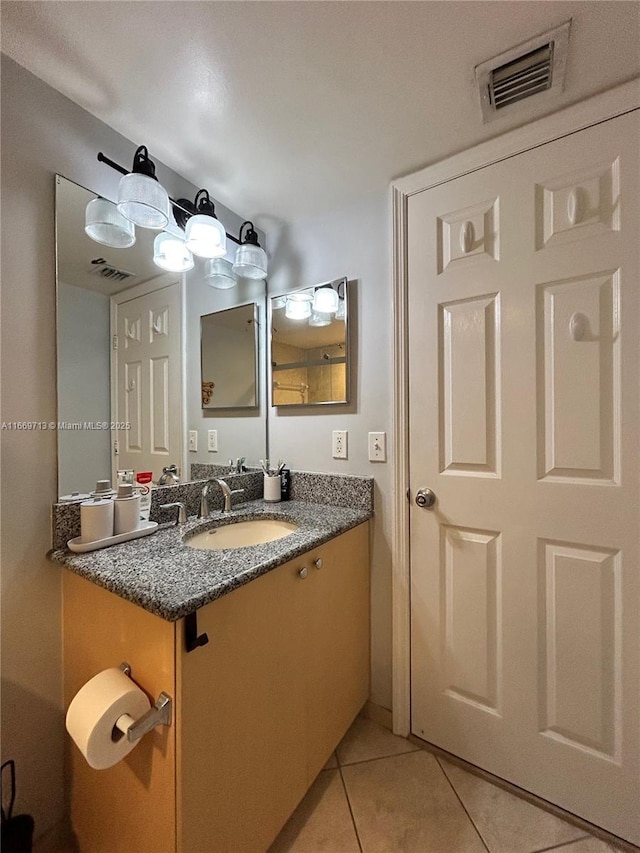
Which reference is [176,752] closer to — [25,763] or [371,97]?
[25,763]

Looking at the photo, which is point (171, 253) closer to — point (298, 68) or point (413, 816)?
point (298, 68)

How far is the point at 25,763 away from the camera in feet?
3.05

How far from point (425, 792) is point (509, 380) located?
1.43m

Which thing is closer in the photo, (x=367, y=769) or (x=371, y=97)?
(x=371, y=97)

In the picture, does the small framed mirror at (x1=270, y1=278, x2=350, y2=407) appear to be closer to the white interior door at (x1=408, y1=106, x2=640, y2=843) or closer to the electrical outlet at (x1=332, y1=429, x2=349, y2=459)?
the electrical outlet at (x1=332, y1=429, x2=349, y2=459)

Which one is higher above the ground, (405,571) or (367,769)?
(405,571)

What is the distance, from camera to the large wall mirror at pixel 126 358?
103 cm

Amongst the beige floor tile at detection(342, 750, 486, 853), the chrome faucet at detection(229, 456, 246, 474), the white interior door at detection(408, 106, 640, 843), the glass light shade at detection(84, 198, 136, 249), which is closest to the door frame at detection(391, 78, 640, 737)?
the white interior door at detection(408, 106, 640, 843)

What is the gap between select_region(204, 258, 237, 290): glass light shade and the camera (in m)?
1.52

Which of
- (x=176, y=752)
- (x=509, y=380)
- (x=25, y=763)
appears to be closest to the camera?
(x=176, y=752)

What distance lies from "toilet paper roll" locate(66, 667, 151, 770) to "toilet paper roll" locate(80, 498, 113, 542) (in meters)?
0.37

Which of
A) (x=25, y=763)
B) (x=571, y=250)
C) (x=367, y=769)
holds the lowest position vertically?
(x=367, y=769)

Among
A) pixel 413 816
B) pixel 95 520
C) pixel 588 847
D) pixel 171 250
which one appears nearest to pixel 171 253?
pixel 171 250

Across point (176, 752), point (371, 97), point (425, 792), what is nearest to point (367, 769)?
point (425, 792)
